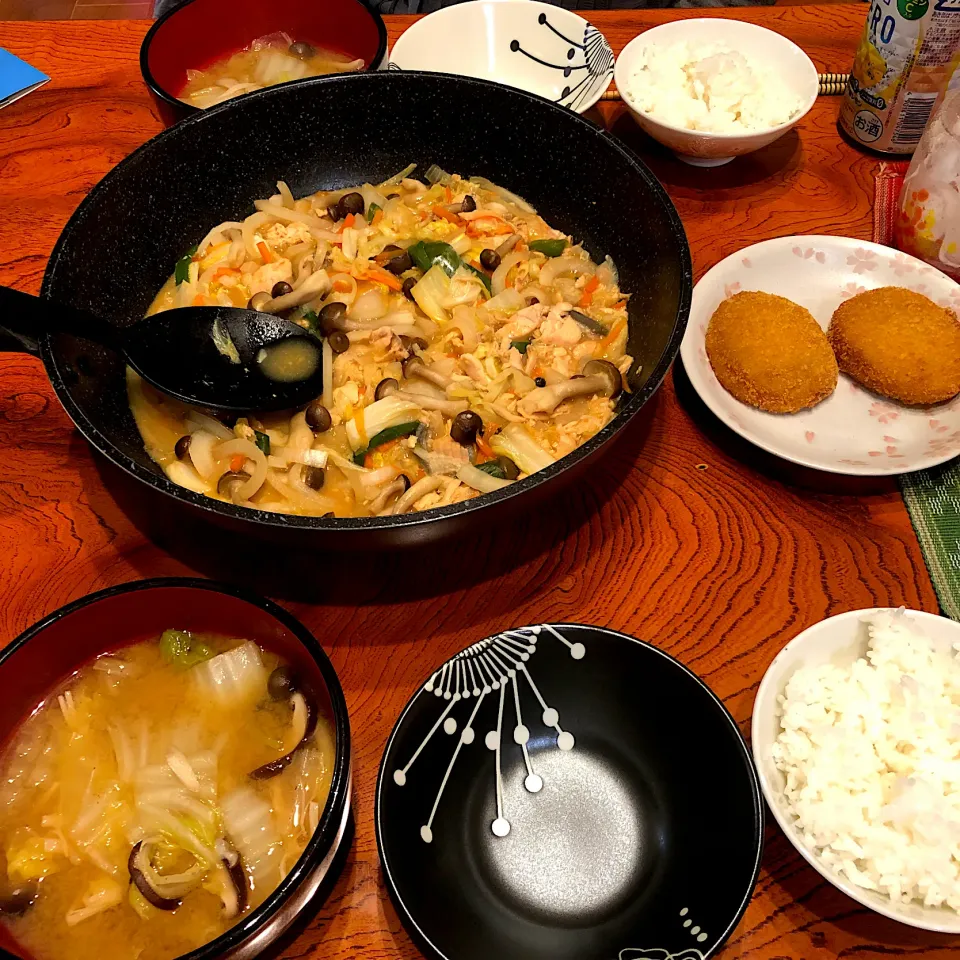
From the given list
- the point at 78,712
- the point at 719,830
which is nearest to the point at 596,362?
the point at 719,830

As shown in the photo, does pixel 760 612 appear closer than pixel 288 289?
Yes

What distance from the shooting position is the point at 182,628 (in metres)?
1.60

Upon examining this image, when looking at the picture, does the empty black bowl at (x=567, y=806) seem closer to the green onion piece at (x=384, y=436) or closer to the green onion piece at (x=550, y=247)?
the green onion piece at (x=384, y=436)

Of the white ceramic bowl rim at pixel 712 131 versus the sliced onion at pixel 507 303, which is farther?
the white ceramic bowl rim at pixel 712 131

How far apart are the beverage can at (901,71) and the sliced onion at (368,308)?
1848 mm

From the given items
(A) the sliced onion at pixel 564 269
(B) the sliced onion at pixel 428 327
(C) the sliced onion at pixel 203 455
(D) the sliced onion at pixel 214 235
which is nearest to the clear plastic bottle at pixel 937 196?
(A) the sliced onion at pixel 564 269

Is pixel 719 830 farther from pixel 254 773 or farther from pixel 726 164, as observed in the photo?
pixel 726 164

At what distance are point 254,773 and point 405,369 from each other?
45.1 inches

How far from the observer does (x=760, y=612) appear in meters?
1.85

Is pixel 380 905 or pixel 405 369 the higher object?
pixel 405 369

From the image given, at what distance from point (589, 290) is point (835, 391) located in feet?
2.53

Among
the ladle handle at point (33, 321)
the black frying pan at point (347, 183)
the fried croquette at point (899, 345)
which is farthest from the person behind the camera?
the fried croquette at point (899, 345)

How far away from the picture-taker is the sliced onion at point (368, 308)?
7.66 feet

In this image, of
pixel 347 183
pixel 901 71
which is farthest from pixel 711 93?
pixel 347 183
